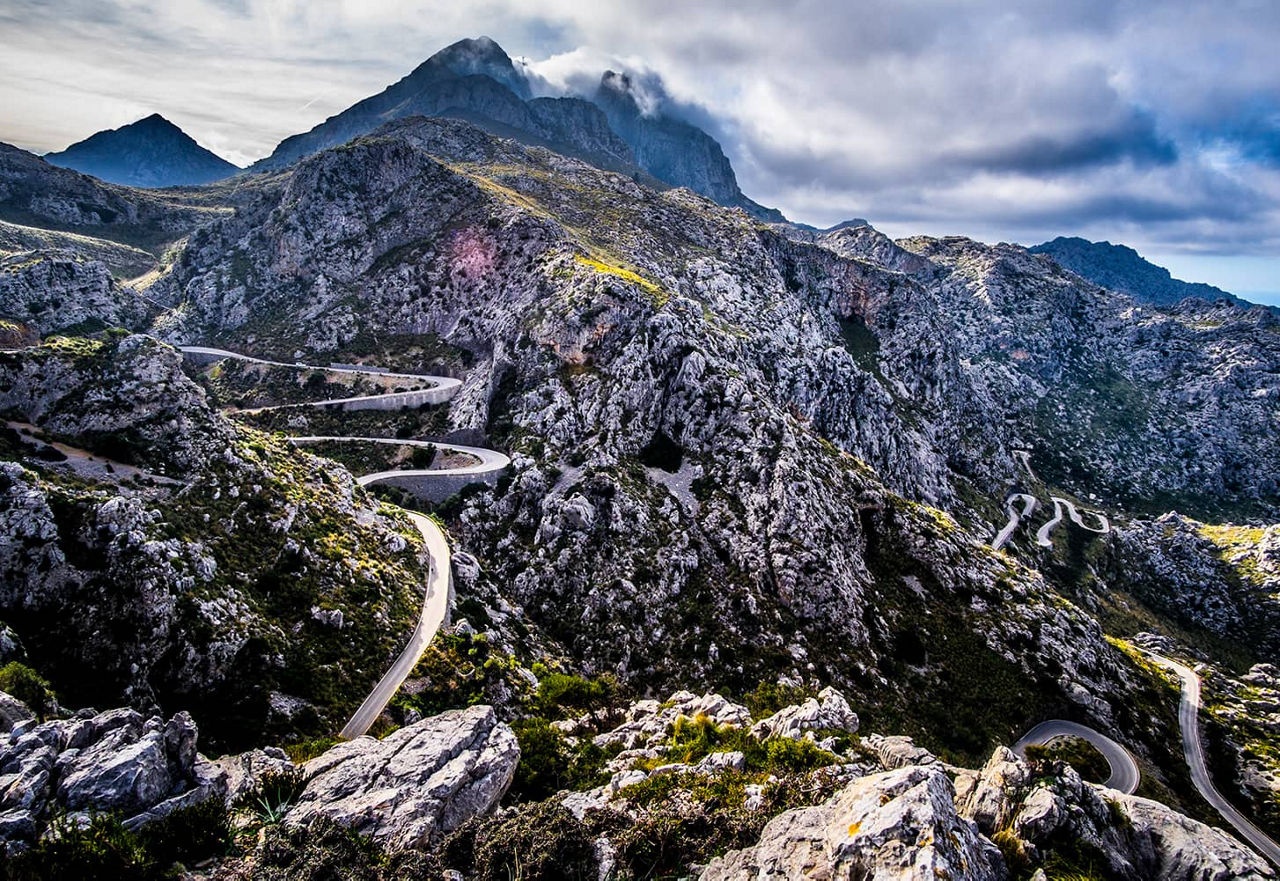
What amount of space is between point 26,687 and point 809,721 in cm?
4095

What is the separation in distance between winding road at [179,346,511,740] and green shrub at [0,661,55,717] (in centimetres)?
1423

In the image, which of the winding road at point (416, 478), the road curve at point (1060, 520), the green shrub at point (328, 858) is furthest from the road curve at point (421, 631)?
the road curve at point (1060, 520)

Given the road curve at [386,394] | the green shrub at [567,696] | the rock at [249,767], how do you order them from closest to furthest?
1. the rock at [249,767]
2. the green shrub at [567,696]
3. the road curve at [386,394]

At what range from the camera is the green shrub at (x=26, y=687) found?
23469mm

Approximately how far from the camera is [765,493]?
71688 millimetres

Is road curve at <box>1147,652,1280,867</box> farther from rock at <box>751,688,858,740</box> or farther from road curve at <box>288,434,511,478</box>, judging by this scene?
road curve at <box>288,434,511,478</box>

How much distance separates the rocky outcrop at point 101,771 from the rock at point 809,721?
29.4 m

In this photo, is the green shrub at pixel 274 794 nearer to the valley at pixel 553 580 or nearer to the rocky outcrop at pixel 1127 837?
the valley at pixel 553 580

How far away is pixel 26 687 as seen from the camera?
24.0 meters

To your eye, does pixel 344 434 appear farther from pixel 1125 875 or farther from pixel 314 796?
pixel 1125 875

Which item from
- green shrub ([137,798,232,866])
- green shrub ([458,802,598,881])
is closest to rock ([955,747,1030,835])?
green shrub ([458,802,598,881])

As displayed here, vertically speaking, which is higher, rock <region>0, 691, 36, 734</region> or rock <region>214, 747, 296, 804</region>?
rock <region>0, 691, 36, 734</region>

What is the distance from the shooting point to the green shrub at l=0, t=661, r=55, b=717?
2347 centimetres

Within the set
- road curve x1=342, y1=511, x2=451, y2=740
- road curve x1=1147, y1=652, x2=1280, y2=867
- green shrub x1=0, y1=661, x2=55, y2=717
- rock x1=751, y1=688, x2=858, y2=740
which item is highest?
green shrub x1=0, y1=661, x2=55, y2=717
